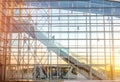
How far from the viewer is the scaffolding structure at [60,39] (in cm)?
2473

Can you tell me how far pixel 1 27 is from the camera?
82.3 feet

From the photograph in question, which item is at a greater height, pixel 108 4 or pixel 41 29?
pixel 108 4

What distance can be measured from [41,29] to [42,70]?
248cm

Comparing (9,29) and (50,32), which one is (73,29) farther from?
(9,29)

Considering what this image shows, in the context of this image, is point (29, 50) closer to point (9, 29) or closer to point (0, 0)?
point (9, 29)

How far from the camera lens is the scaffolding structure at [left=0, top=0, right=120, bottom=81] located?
24.7 meters

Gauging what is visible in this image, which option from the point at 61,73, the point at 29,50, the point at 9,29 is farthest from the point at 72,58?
the point at 9,29

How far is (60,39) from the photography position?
24812 millimetres

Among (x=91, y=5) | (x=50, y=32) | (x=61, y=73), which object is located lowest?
(x=61, y=73)

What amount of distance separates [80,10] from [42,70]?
430 cm

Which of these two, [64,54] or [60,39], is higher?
[60,39]

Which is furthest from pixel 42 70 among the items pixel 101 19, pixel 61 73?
pixel 101 19

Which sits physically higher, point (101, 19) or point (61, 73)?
point (101, 19)

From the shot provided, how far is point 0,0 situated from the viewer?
24609 mm
